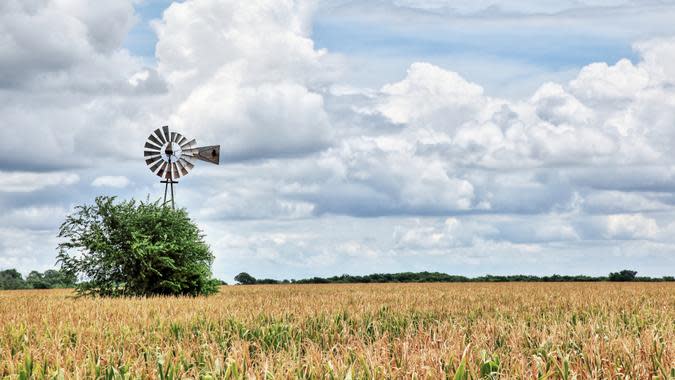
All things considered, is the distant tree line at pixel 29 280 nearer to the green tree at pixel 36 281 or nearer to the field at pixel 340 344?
the green tree at pixel 36 281

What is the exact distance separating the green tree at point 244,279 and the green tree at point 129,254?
34555mm

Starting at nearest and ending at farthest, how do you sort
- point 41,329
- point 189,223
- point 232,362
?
point 232,362 < point 41,329 < point 189,223

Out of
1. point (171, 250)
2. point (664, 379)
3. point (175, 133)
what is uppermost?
point (175, 133)

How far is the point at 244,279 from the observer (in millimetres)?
64188

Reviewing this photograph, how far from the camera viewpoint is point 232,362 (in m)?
6.36

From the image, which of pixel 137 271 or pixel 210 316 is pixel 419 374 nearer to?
pixel 210 316

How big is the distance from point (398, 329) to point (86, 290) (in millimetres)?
18642

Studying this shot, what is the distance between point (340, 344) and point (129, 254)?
70.0 ft

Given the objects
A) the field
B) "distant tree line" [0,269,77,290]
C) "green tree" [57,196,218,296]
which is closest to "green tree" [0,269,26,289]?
"distant tree line" [0,269,77,290]

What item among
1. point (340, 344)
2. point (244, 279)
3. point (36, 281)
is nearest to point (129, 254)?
point (340, 344)

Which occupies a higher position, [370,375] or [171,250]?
[171,250]

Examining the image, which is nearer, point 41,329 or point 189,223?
point 41,329

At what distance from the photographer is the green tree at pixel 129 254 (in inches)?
1110

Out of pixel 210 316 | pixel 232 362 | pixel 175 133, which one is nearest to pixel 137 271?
pixel 175 133
